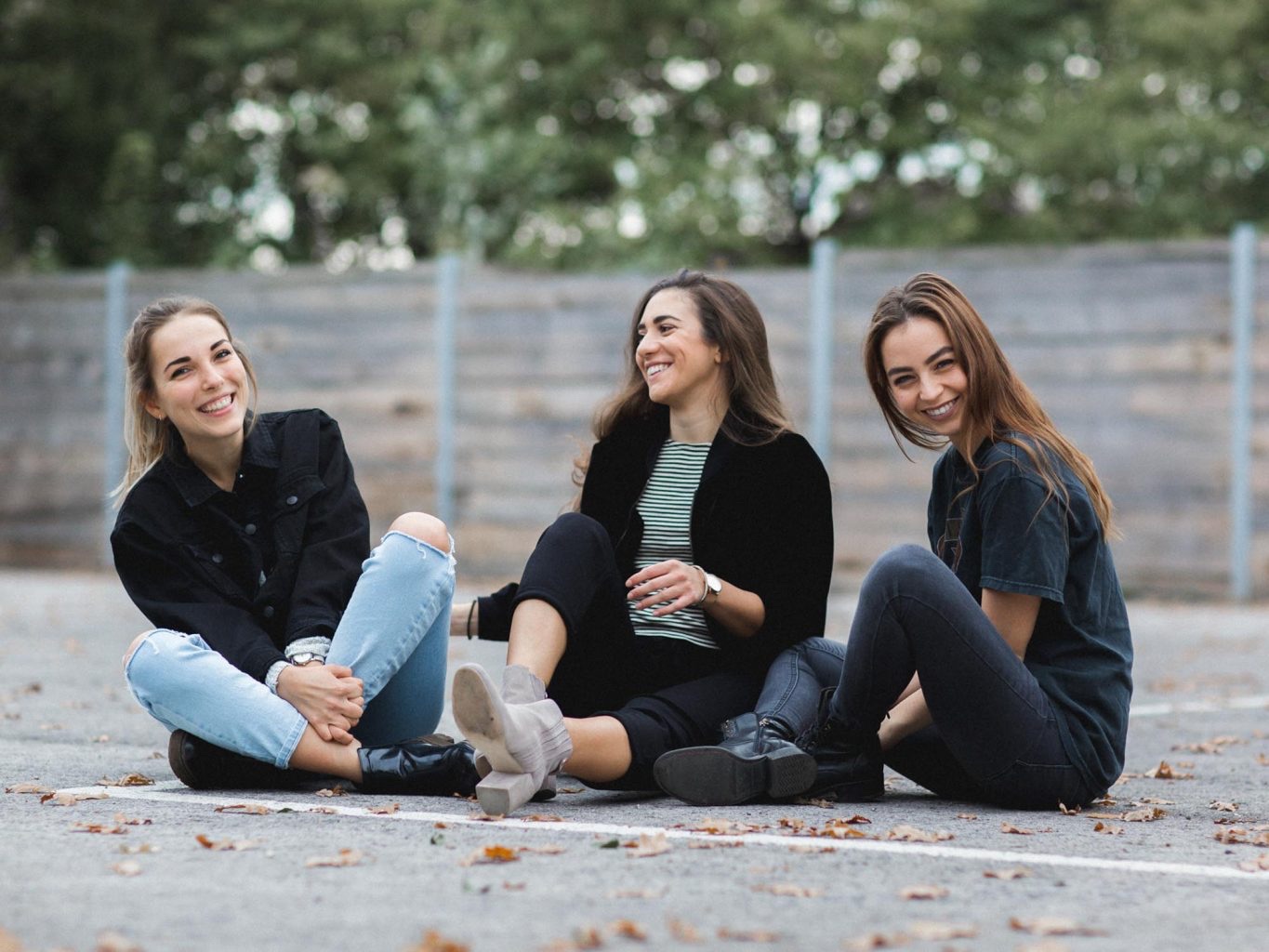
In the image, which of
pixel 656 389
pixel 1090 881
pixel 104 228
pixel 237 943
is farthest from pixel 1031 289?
pixel 104 228

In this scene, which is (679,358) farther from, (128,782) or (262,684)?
(128,782)

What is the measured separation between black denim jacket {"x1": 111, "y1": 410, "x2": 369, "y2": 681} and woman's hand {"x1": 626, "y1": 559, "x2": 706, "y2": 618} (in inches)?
33.1

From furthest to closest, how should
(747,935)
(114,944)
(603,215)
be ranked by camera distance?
1. (603,215)
2. (747,935)
3. (114,944)

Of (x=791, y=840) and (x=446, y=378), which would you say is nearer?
(x=791, y=840)

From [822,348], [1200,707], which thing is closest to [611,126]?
[822,348]

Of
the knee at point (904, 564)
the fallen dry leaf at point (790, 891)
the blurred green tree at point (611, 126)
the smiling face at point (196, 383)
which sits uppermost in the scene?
the blurred green tree at point (611, 126)

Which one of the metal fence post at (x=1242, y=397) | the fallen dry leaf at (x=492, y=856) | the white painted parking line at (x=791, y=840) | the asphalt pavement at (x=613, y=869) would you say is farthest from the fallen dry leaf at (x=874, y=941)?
the metal fence post at (x=1242, y=397)

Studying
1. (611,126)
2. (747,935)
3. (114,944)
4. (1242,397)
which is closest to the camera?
(114,944)

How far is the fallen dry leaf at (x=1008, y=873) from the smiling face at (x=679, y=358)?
5.73 ft

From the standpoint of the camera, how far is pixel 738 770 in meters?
4.18

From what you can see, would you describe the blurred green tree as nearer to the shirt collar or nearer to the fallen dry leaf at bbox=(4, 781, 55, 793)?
the shirt collar

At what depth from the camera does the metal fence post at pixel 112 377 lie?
12.9 m

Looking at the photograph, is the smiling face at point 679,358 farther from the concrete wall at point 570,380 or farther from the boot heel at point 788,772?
the concrete wall at point 570,380

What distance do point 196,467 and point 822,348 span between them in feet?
22.7
